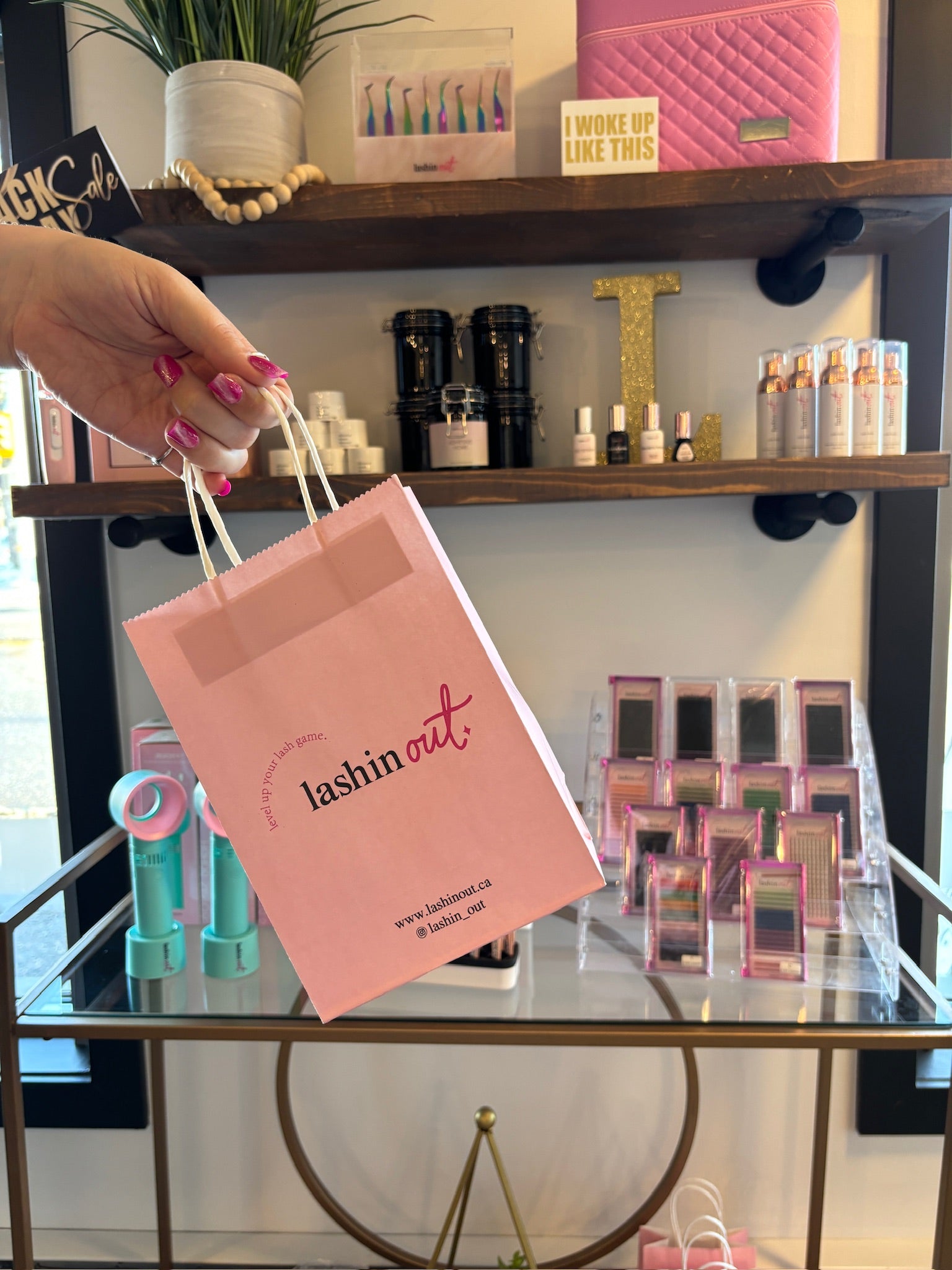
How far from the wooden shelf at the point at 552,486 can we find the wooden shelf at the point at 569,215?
0.29 meters

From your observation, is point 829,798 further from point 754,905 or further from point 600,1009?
point 600,1009

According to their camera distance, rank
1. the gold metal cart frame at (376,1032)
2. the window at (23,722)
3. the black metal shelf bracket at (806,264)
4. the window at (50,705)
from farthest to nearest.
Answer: the window at (23,722) → the window at (50,705) → the black metal shelf bracket at (806,264) → the gold metal cart frame at (376,1032)

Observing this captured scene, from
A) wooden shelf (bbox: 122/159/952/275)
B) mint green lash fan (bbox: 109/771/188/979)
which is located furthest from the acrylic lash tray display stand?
wooden shelf (bbox: 122/159/952/275)

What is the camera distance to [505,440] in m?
1.21

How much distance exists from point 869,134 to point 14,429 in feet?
4.39

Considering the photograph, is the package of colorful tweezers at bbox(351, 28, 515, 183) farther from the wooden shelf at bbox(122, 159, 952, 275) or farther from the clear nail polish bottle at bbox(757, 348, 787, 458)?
the clear nail polish bottle at bbox(757, 348, 787, 458)

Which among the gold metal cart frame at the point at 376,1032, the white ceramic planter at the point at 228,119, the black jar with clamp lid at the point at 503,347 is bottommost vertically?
the gold metal cart frame at the point at 376,1032

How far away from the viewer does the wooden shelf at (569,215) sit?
1046 mm

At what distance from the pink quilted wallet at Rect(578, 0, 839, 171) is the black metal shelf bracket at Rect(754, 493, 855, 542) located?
1.34 ft

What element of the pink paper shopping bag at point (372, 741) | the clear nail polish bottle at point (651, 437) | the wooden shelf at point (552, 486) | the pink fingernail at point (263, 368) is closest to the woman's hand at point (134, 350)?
the pink fingernail at point (263, 368)

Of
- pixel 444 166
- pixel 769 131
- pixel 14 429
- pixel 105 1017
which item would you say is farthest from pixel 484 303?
pixel 105 1017

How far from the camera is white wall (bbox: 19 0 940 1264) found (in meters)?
1.31

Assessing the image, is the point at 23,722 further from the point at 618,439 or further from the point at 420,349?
the point at 618,439

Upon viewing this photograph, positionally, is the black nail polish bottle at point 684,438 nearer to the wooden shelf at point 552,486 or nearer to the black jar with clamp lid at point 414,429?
the wooden shelf at point 552,486
